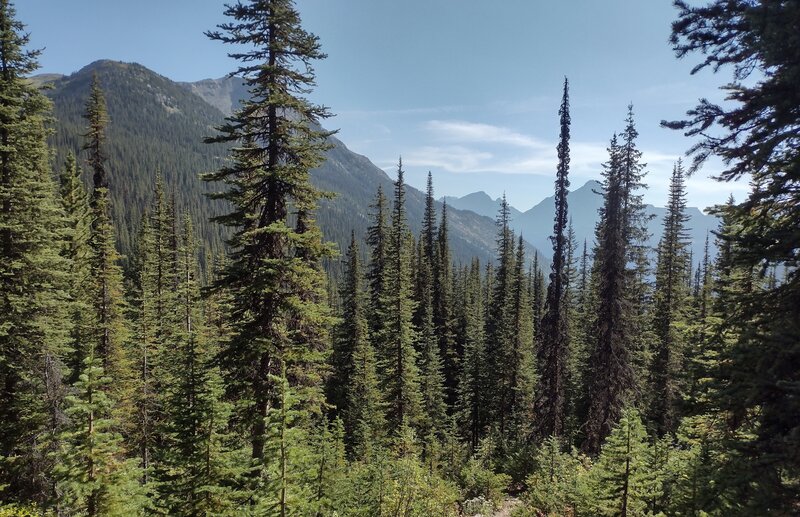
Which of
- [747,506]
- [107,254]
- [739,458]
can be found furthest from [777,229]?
[107,254]

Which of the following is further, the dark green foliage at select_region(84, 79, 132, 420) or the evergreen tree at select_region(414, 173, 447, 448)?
the evergreen tree at select_region(414, 173, 447, 448)

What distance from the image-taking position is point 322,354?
11.6 m

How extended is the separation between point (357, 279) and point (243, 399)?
28.6 m

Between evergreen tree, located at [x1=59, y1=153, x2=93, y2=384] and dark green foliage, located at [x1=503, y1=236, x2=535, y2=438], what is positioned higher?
evergreen tree, located at [x1=59, y1=153, x2=93, y2=384]

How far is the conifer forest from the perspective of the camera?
239 inches

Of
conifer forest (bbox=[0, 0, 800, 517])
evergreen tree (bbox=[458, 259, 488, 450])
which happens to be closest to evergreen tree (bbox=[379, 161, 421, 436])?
conifer forest (bbox=[0, 0, 800, 517])

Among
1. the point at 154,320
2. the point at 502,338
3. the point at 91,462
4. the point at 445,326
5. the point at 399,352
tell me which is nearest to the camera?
the point at 91,462

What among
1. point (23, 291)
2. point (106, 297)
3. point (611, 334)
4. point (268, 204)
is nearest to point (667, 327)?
point (611, 334)

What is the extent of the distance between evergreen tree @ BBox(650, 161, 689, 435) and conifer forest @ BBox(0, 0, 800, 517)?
279 millimetres

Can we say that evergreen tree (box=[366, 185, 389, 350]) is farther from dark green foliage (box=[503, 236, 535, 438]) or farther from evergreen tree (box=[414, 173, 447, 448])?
dark green foliage (box=[503, 236, 535, 438])

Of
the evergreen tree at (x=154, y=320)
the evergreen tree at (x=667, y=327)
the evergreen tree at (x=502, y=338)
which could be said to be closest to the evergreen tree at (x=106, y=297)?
the evergreen tree at (x=154, y=320)

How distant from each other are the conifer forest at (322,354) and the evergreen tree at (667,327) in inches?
11.0

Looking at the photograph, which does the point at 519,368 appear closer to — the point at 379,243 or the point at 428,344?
the point at 428,344

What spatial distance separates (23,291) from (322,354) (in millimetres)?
12583
